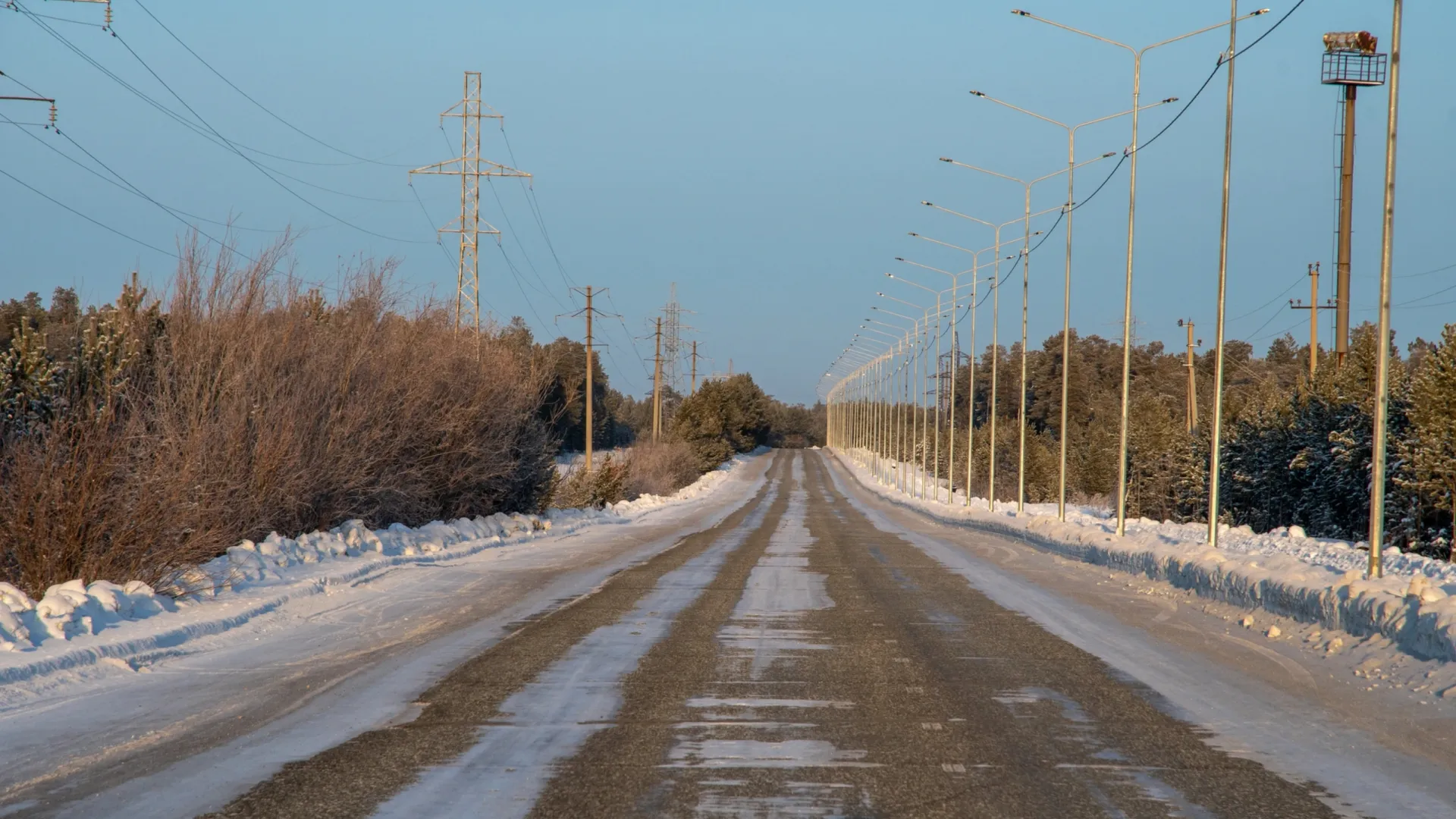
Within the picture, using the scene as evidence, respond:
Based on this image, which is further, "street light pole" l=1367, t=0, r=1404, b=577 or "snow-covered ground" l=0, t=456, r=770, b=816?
"street light pole" l=1367, t=0, r=1404, b=577

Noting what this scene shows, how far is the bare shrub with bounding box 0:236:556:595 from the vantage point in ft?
42.9

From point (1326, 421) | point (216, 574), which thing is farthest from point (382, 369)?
point (1326, 421)

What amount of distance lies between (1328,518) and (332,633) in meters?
48.5

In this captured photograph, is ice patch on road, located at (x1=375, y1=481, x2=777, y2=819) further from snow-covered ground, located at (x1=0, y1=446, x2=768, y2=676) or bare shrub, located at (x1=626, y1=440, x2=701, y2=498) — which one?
bare shrub, located at (x1=626, y1=440, x2=701, y2=498)

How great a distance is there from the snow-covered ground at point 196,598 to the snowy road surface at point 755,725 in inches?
29.5

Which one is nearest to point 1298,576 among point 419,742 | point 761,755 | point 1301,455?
point 761,755

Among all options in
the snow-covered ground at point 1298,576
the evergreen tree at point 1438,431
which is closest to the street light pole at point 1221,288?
the snow-covered ground at point 1298,576

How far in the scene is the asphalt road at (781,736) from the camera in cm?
641

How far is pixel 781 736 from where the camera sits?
313 inches

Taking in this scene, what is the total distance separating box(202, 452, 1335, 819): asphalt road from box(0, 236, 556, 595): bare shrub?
4.74m

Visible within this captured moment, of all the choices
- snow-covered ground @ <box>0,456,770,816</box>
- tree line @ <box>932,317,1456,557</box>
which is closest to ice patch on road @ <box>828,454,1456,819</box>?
snow-covered ground @ <box>0,456,770,816</box>

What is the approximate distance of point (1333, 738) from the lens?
8.26 meters

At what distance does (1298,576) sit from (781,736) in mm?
9168

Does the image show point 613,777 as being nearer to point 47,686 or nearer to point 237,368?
point 47,686
